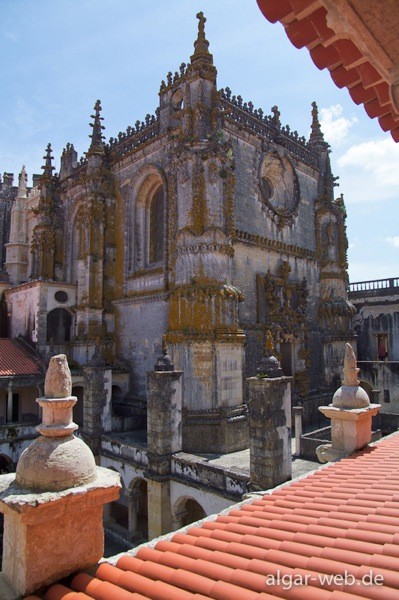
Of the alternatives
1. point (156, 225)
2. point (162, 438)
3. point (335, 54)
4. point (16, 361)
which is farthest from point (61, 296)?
point (335, 54)

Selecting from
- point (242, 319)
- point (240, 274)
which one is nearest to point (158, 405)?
point (242, 319)

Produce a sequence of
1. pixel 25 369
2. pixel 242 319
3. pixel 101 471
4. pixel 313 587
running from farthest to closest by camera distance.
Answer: pixel 25 369 → pixel 242 319 → pixel 101 471 → pixel 313 587

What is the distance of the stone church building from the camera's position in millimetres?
16328

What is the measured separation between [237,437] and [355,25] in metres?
15.7

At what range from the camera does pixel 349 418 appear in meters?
8.27

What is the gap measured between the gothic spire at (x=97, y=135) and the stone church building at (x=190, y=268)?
0.08 m

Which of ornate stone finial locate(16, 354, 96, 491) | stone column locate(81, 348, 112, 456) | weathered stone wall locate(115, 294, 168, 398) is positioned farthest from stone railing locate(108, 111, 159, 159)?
ornate stone finial locate(16, 354, 96, 491)

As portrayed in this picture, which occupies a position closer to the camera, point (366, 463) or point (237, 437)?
point (366, 463)

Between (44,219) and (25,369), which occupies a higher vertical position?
(44,219)

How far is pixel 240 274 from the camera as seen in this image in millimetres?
18938

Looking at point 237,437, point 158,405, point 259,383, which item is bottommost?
point 237,437

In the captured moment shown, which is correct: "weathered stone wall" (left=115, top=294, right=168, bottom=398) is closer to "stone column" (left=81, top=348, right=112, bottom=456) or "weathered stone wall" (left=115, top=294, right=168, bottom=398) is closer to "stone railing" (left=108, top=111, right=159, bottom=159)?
"stone column" (left=81, top=348, right=112, bottom=456)

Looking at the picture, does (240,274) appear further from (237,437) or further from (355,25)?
(355,25)

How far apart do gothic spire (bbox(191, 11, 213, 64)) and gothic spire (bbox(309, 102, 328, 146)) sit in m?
11.0
